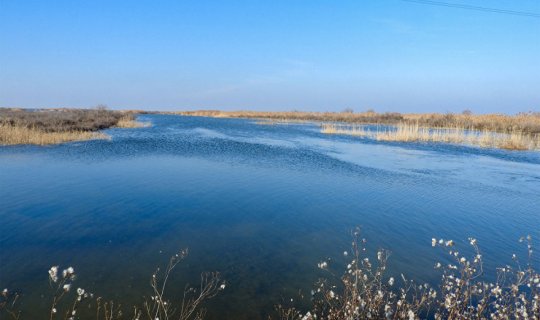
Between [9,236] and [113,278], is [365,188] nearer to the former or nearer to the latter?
[113,278]

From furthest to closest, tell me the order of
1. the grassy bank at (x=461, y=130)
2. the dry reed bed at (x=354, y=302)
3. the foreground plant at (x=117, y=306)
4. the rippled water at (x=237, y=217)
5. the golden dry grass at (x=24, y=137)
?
the grassy bank at (x=461, y=130)
the golden dry grass at (x=24, y=137)
the rippled water at (x=237, y=217)
the foreground plant at (x=117, y=306)
the dry reed bed at (x=354, y=302)

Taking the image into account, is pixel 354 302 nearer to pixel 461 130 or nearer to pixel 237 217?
pixel 237 217

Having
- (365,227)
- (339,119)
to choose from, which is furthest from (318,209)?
(339,119)

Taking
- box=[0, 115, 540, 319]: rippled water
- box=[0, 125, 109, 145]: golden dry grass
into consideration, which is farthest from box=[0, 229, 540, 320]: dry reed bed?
box=[0, 125, 109, 145]: golden dry grass

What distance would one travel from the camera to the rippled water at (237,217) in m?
5.34

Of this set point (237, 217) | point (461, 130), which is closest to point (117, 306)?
point (237, 217)

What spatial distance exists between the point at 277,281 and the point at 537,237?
6.07 m

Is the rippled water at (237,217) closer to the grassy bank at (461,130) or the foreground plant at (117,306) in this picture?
the foreground plant at (117,306)

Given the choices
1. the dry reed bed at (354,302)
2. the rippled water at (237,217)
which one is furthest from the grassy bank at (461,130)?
the dry reed bed at (354,302)

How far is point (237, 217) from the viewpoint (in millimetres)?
8227

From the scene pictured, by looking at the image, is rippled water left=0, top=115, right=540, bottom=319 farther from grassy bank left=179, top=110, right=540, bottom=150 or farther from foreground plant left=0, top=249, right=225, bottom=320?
grassy bank left=179, top=110, right=540, bottom=150

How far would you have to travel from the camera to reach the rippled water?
534 centimetres

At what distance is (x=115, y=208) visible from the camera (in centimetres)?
848


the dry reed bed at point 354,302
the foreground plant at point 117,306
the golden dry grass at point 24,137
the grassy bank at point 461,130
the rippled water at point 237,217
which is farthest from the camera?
the grassy bank at point 461,130
